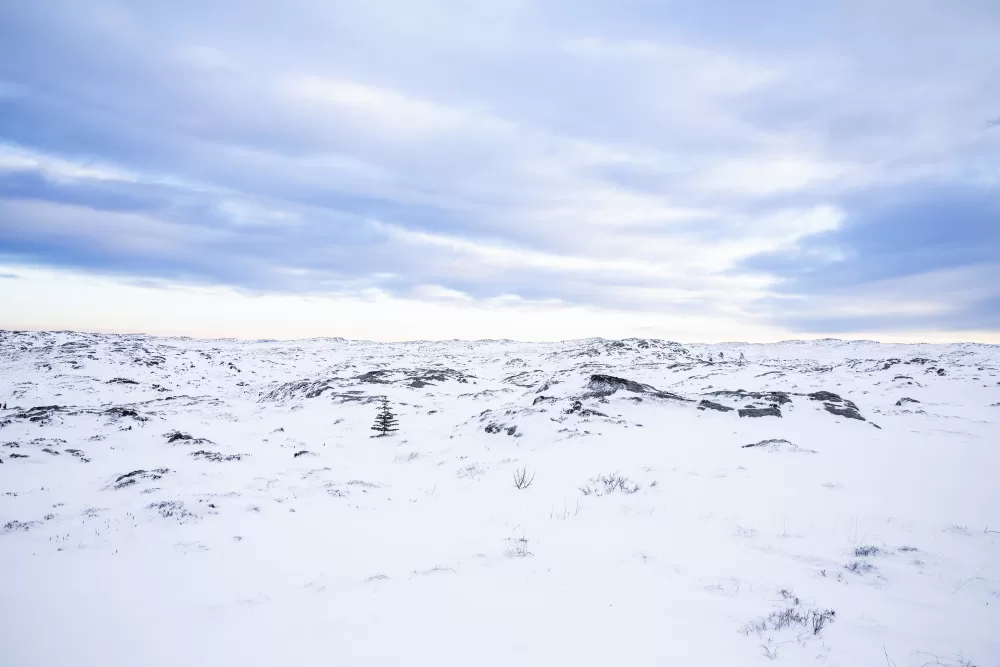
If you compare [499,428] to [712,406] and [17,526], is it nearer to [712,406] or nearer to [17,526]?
[712,406]

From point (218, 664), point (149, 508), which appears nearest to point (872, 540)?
point (218, 664)

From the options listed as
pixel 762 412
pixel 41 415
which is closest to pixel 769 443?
pixel 762 412

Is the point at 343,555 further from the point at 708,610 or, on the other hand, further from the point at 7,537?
the point at 7,537

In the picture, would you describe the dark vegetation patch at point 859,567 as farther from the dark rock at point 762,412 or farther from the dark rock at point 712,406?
the dark rock at point 712,406

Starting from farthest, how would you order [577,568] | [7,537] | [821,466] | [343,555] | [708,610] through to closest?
1. [821,466]
2. [7,537]
3. [343,555]
4. [577,568]
5. [708,610]

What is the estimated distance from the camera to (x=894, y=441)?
14.2 metres

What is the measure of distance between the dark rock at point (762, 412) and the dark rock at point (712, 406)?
51 centimetres

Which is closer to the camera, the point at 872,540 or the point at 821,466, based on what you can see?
the point at 872,540

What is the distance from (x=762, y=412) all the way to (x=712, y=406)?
5.48 ft

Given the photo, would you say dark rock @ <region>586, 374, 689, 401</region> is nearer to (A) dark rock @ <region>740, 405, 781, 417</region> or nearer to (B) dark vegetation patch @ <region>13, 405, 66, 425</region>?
(A) dark rock @ <region>740, 405, 781, 417</region>

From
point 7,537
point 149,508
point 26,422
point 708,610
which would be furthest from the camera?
point 26,422

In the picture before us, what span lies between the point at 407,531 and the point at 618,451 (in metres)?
7.36

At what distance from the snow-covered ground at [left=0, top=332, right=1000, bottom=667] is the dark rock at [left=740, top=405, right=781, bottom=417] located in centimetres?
24

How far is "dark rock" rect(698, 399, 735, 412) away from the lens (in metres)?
18.1
